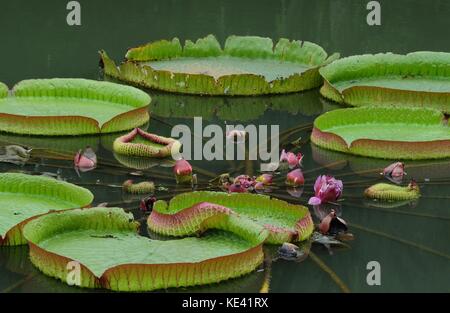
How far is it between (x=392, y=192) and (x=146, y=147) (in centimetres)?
157

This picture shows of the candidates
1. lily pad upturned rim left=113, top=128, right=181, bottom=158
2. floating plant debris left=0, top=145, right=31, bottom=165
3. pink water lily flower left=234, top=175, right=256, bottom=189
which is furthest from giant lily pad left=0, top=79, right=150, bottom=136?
pink water lily flower left=234, top=175, right=256, bottom=189

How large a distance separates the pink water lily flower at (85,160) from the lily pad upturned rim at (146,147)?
257mm

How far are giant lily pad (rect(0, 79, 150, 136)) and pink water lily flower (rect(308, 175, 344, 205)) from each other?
6.14 ft

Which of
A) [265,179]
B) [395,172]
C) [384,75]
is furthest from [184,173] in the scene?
[384,75]

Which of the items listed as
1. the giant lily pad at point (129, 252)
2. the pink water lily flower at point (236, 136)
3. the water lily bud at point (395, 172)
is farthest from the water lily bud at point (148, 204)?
the pink water lily flower at point (236, 136)

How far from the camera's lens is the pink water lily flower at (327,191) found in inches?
251

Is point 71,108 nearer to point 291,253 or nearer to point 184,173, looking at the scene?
point 184,173

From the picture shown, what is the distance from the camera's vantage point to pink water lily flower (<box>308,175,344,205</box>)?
637cm

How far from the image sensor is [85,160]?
7.02m

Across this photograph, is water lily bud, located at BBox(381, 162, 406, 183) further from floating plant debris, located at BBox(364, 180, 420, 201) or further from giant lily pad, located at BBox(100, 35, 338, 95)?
A: giant lily pad, located at BBox(100, 35, 338, 95)

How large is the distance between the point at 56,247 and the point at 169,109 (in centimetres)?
322

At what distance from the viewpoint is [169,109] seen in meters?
8.63

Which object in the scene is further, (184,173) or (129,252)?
(184,173)
